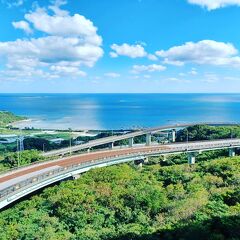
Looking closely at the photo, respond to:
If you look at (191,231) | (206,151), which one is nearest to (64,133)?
(206,151)

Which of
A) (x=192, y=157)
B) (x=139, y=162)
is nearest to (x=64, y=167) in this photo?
(x=139, y=162)

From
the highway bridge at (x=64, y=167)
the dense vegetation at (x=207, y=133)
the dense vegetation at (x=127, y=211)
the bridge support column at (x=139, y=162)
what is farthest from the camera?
the dense vegetation at (x=207, y=133)

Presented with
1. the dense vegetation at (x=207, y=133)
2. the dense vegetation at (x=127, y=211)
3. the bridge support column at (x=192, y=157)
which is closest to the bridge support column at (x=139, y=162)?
the bridge support column at (x=192, y=157)

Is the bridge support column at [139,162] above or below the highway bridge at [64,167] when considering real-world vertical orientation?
below

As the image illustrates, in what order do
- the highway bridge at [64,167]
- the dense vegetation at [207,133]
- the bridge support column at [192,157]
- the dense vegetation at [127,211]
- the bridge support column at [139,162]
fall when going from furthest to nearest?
1. the dense vegetation at [207,133]
2. the bridge support column at [192,157]
3. the bridge support column at [139,162]
4. the highway bridge at [64,167]
5. the dense vegetation at [127,211]

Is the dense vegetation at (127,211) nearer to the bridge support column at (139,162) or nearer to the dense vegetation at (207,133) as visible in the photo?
the bridge support column at (139,162)

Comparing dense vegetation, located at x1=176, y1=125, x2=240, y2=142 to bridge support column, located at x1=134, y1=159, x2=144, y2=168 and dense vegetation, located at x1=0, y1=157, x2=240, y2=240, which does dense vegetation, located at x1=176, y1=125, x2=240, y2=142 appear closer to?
bridge support column, located at x1=134, y1=159, x2=144, y2=168

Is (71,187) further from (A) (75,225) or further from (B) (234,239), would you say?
(B) (234,239)

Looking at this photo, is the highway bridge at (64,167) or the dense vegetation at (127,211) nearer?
the dense vegetation at (127,211)
